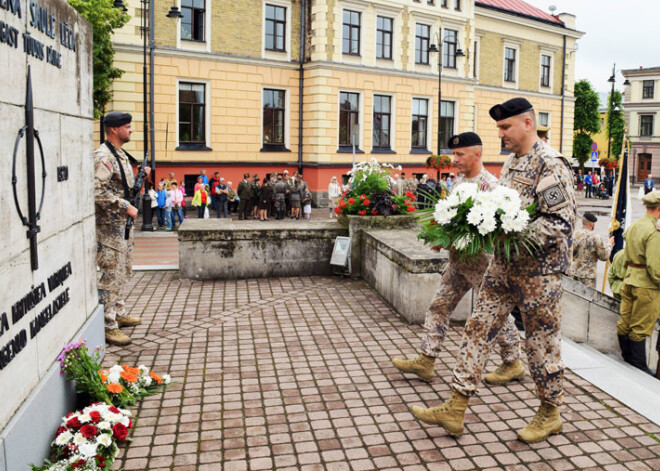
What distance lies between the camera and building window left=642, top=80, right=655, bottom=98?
69312 millimetres

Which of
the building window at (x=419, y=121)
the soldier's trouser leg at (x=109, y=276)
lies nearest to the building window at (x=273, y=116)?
the building window at (x=419, y=121)

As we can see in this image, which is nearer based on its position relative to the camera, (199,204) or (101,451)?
(101,451)

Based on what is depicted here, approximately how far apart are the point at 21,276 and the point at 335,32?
2574 centimetres

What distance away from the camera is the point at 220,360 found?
18.9 feet

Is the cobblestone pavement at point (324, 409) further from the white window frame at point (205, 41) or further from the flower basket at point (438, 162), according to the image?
the flower basket at point (438, 162)

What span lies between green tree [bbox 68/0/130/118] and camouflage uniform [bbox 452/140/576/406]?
16.7m

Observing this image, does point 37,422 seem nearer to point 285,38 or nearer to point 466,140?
point 466,140

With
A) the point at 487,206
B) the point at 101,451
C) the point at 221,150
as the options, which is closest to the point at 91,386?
the point at 101,451

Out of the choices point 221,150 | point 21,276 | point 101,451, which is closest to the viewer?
point 21,276

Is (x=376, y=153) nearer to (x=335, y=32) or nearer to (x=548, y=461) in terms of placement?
Result: (x=335, y=32)

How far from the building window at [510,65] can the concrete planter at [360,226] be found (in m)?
30.6

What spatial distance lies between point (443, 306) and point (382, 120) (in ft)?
85.2

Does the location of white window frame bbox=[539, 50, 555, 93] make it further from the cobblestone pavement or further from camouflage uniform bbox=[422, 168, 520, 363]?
camouflage uniform bbox=[422, 168, 520, 363]

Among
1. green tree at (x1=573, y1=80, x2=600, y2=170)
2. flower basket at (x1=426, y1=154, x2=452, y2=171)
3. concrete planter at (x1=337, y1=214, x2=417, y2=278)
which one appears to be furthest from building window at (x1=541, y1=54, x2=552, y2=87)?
concrete planter at (x1=337, y1=214, x2=417, y2=278)
